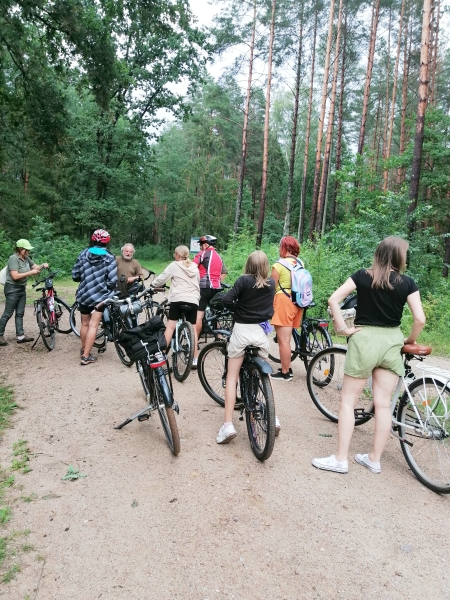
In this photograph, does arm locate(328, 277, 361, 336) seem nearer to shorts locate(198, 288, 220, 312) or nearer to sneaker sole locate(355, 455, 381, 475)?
sneaker sole locate(355, 455, 381, 475)

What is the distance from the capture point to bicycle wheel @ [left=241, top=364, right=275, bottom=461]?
10.6ft

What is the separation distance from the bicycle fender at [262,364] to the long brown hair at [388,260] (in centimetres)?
108

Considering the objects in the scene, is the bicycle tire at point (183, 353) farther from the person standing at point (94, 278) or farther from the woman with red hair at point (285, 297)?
the person standing at point (94, 278)

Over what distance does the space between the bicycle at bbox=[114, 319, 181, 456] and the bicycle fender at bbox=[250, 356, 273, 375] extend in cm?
77

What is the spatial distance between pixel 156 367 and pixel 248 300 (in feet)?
3.31

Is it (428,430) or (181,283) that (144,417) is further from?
(428,430)

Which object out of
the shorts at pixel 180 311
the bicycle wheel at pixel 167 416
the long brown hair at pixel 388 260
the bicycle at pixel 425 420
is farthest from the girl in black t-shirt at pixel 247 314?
the shorts at pixel 180 311

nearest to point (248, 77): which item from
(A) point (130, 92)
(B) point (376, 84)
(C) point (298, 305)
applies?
(A) point (130, 92)

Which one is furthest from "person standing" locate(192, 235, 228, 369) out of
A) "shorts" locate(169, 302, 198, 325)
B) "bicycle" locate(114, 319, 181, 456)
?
"bicycle" locate(114, 319, 181, 456)

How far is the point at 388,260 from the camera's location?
10.0 ft

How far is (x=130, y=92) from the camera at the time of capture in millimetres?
20578

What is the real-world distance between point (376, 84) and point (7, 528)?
30.4 m

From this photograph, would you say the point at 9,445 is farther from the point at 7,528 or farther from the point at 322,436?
the point at 322,436

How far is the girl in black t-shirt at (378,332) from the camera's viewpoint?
3.07 m
